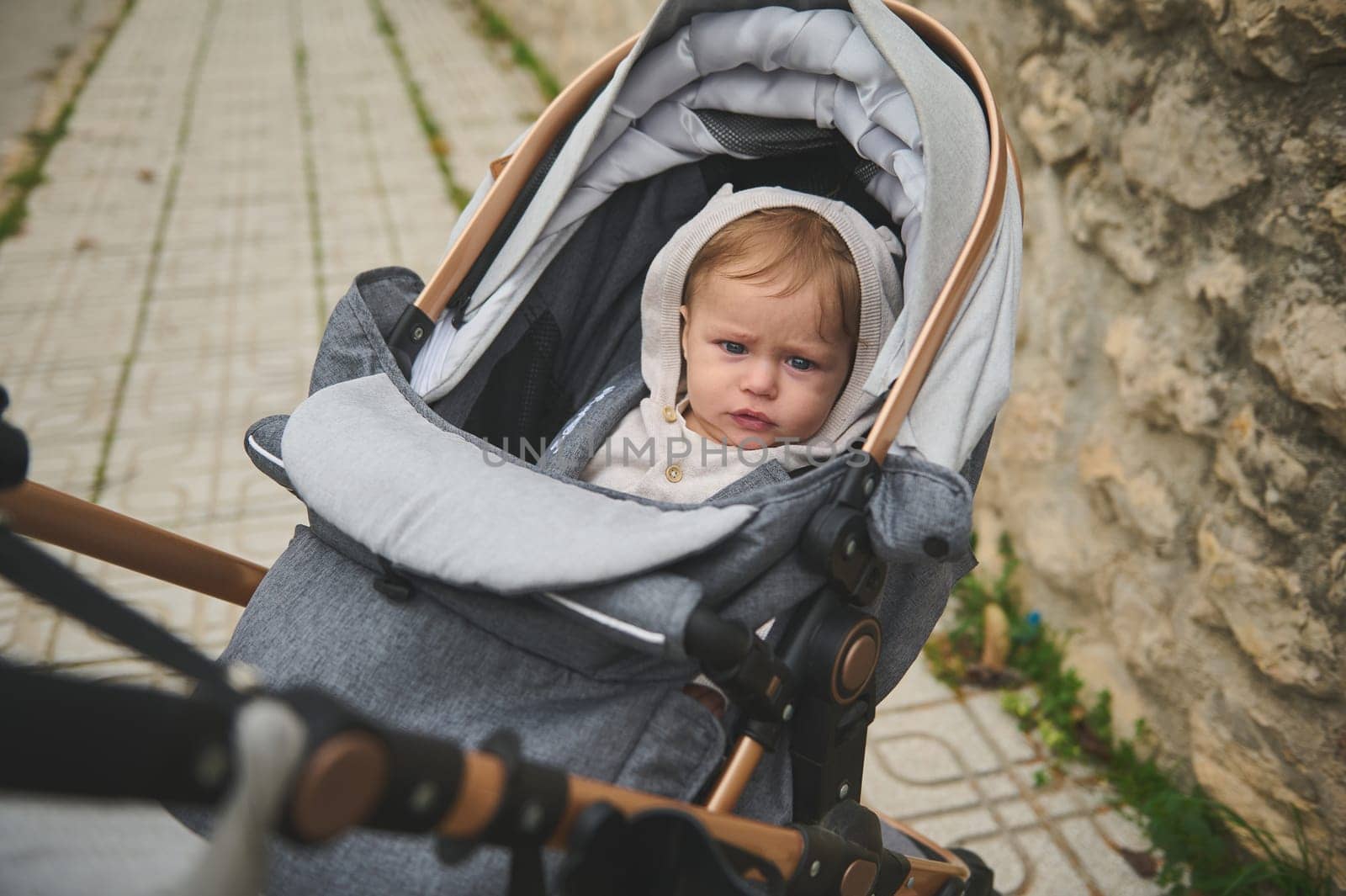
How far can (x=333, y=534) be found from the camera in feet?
4.81

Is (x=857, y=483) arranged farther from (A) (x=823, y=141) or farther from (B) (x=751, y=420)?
(A) (x=823, y=141)

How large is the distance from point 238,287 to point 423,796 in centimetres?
418

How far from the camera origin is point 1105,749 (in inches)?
97.3

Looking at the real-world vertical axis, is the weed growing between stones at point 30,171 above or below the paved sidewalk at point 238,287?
below

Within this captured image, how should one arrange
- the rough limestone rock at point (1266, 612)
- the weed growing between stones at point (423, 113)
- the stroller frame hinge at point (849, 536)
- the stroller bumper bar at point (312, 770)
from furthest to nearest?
the weed growing between stones at point (423, 113), the rough limestone rock at point (1266, 612), the stroller frame hinge at point (849, 536), the stroller bumper bar at point (312, 770)

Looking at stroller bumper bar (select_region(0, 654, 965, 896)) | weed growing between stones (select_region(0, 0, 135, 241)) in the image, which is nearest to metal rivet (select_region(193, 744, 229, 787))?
stroller bumper bar (select_region(0, 654, 965, 896))

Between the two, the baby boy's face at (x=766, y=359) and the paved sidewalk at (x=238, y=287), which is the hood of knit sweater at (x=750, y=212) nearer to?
the baby boy's face at (x=766, y=359)

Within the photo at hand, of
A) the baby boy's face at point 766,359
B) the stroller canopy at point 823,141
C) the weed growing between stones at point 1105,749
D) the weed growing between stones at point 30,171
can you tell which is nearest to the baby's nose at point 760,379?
the baby boy's face at point 766,359

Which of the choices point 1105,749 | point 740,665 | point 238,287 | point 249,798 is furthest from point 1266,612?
point 238,287

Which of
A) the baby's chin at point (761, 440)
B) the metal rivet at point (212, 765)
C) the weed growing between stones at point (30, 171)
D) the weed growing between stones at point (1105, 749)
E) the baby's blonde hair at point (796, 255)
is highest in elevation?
the baby's blonde hair at point (796, 255)

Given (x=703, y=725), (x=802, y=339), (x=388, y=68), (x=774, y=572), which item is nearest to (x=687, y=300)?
(x=802, y=339)

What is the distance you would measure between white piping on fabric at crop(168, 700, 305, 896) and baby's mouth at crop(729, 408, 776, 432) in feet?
3.44

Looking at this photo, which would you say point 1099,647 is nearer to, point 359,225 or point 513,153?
point 513,153

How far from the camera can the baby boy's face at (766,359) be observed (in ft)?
5.45
